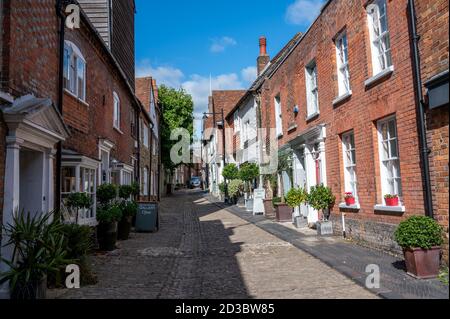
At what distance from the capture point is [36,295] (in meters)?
5.27

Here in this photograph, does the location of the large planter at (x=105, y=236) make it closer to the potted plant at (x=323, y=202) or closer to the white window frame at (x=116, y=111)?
the potted plant at (x=323, y=202)

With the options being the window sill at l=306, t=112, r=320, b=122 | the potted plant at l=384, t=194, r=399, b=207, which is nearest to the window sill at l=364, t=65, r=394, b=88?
the potted plant at l=384, t=194, r=399, b=207

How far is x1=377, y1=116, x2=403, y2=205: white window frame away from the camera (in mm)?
8398

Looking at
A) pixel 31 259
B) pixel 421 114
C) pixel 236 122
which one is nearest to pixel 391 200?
pixel 421 114

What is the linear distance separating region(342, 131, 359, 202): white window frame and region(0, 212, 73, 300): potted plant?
24.1 feet

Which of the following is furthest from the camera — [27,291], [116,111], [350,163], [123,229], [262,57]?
[262,57]

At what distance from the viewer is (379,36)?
8.91m

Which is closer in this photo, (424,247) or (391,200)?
(424,247)

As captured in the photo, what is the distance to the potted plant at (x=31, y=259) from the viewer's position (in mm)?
5223

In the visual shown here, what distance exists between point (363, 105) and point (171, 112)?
100.0ft

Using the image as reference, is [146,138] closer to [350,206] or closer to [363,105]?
[350,206]

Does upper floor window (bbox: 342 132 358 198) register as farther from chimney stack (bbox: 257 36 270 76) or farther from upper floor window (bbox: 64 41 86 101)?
chimney stack (bbox: 257 36 270 76)

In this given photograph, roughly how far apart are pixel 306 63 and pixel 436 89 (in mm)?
7356

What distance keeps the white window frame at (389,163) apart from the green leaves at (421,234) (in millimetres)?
1986
